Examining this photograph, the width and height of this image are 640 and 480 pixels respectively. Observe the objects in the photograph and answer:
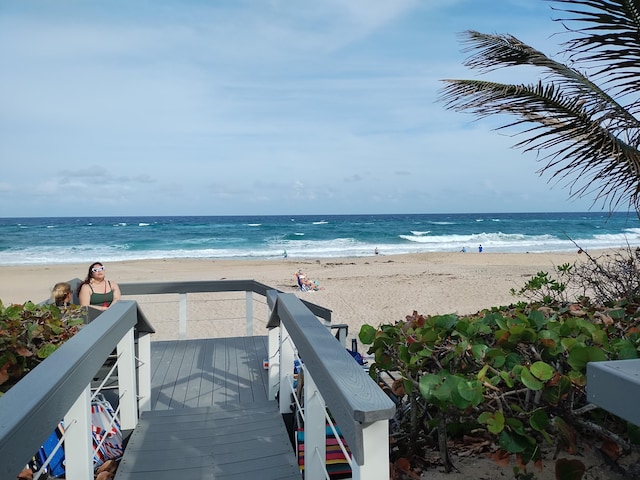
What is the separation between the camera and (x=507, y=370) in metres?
1.97

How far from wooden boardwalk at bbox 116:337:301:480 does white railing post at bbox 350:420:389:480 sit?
1.62m

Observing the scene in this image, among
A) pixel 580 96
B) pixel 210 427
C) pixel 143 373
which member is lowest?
pixel 210 427

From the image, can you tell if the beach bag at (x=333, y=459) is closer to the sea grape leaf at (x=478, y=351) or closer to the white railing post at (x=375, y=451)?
the sea grape leaf at (x=478, y=351)

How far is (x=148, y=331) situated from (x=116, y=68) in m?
12.4

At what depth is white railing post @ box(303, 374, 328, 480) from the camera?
2201 mm

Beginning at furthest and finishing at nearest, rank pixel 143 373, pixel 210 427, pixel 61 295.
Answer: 1. pixel 61 295
2. pixel 143 373
3. pixel 210 427

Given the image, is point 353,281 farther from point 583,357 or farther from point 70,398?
point 70,398

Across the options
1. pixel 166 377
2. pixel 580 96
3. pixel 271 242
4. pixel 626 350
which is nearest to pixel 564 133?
pixel 580 96

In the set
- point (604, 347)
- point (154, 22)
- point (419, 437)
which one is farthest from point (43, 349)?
point (154, 22)

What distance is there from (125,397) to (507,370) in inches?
97.1

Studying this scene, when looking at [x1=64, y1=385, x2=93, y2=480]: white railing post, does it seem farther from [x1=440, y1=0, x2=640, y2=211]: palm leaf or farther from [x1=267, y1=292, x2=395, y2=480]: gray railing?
[x1=440, y1=0, x2=640, y2=211]: palm leaf

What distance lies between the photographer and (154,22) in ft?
35.2

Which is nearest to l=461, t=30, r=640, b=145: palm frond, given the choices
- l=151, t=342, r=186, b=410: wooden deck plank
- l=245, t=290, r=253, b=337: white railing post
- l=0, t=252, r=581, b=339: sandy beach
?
l=151, t=342, r=186, b=410: wooden deck plank

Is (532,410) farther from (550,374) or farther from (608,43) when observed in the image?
(608,43)
